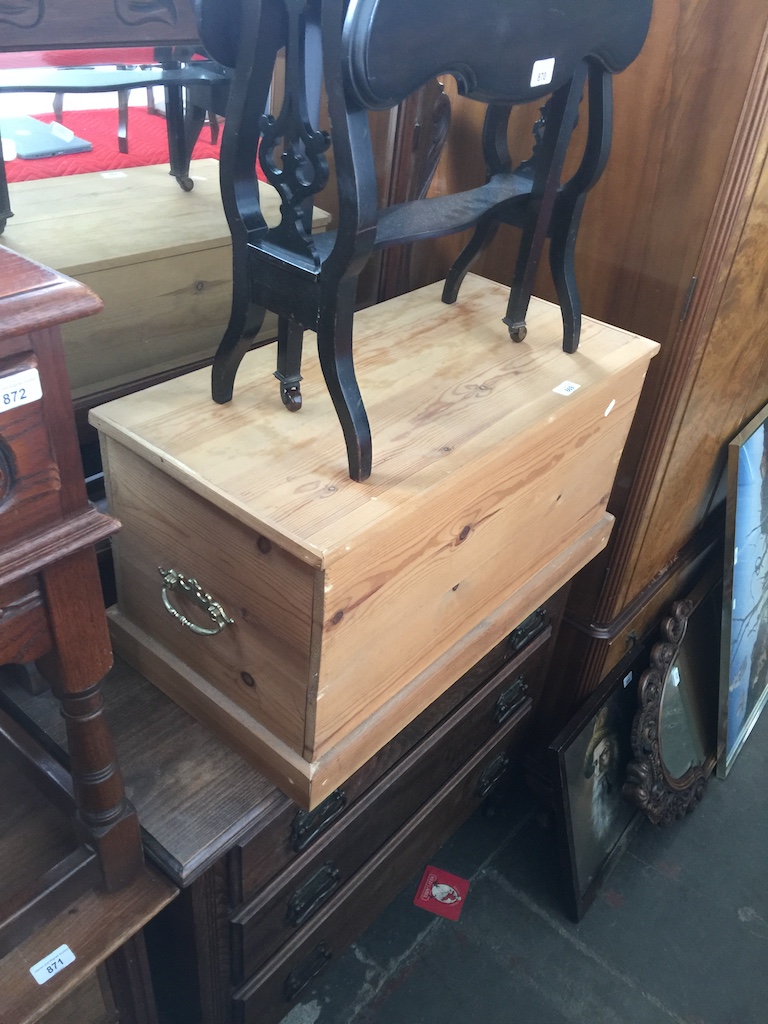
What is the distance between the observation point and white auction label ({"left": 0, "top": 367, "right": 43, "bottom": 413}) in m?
0.50

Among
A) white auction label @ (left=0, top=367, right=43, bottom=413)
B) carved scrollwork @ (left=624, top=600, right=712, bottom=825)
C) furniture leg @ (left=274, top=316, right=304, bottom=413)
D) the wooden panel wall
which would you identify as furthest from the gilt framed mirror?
white auction label @ (left=0, top=367, right=43, bottom=413)

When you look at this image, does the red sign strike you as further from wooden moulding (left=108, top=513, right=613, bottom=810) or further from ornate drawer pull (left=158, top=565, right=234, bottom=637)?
ornate drawer pull (left=158, top=565, right=234, bottom=637)

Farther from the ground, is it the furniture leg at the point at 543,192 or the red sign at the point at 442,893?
the furniture leg at the point at 543,192

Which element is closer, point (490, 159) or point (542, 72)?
point (542, 72)

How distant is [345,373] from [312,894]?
752 mm

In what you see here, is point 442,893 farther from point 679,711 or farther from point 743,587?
point 743,587

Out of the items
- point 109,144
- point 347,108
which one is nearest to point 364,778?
point 347,108

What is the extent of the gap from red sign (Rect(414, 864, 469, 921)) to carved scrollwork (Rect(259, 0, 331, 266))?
4.21 feet

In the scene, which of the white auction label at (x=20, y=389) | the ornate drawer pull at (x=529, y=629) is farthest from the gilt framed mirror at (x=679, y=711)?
the white auction label at (x=20, y=389)

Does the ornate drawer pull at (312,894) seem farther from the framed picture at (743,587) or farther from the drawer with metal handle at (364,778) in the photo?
the framed picture at (743,587)

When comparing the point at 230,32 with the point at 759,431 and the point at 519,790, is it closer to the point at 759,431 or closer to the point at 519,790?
the point at 759,431

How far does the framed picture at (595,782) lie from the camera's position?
4.77 ft

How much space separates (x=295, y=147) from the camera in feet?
2.40

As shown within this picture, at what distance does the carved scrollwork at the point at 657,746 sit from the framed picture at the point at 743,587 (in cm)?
11
